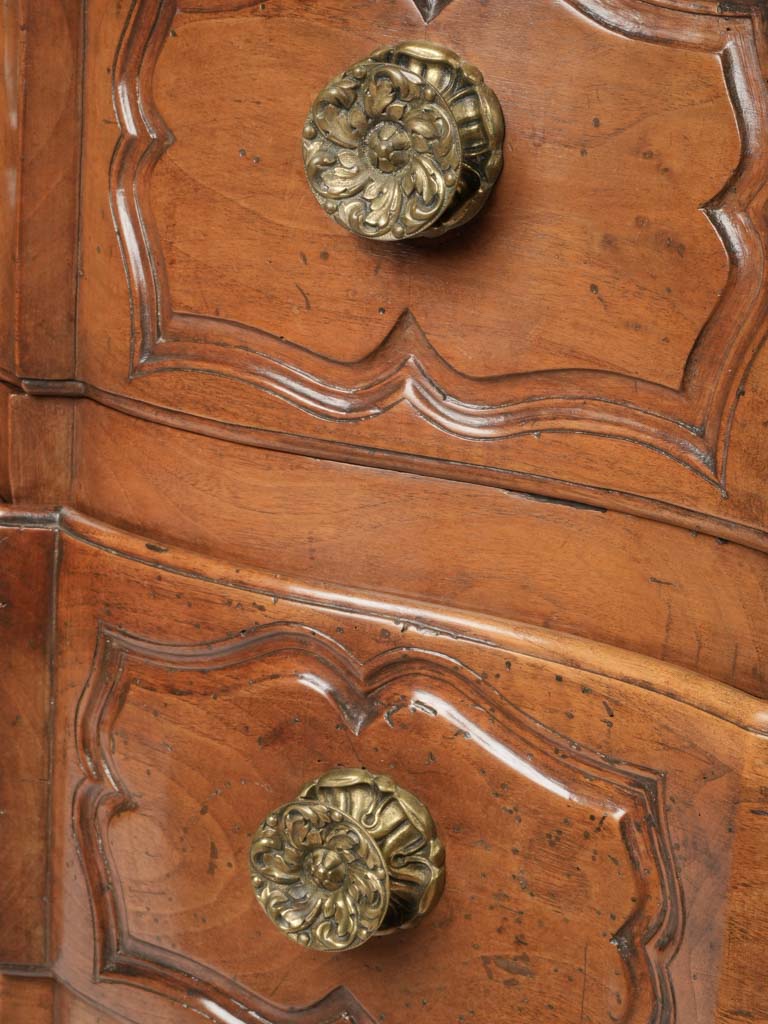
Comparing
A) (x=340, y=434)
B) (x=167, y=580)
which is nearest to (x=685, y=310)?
(x=340, y=434)

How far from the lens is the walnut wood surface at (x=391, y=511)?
19.8 inches

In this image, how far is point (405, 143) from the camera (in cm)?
50

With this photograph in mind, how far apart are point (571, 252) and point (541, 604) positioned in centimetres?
15

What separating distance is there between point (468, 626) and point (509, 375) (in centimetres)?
11

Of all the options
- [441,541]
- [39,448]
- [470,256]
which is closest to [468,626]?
[441,541]

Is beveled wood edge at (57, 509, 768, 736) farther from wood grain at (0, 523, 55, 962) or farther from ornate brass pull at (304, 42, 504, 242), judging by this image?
ornate brass pull at (304, 42, 504, 242)

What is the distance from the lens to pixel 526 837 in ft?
1.83

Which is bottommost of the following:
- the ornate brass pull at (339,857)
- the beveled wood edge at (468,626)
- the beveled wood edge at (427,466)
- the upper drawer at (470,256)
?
the ornate brass pull at (339,857)

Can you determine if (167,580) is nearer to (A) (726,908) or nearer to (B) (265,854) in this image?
(B) (265,854)

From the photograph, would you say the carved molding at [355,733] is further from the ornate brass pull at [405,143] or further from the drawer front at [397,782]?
the ornate brass pull at [405,143]

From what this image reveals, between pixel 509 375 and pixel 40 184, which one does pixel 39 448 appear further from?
pixel 509 375

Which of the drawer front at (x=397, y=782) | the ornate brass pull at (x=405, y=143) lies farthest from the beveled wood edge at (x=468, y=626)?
the ornate brass pull at (x=405, y=143)

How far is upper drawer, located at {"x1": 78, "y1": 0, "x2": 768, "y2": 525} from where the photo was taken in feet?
1.60

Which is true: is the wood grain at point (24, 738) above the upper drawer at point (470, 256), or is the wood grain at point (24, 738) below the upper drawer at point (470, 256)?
below
